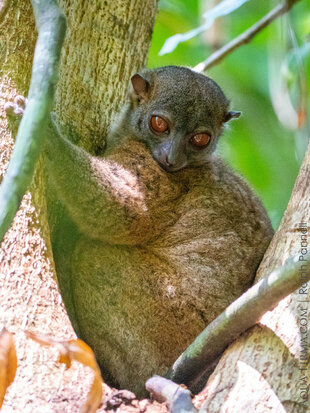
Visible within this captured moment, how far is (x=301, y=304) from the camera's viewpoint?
3355 mm

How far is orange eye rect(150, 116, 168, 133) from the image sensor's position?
5.30 m

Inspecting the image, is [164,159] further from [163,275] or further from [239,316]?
[239,316]

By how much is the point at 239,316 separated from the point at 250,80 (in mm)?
6393

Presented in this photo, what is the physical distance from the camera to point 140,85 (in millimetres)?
5348

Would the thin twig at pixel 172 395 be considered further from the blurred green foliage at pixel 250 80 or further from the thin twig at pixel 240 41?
the blurred green foliage at pixel 250 80

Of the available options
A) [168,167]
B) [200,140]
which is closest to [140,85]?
[200,140]

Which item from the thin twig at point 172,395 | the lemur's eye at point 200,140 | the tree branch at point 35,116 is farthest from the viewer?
the lemur's eye at point 200,140

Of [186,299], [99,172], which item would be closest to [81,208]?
[99,172]

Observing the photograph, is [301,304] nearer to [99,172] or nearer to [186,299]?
[186,299]


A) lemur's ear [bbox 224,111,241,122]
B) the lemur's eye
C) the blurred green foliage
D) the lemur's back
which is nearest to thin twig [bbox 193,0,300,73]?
lemur's ear [bbox 224,111,241,122]

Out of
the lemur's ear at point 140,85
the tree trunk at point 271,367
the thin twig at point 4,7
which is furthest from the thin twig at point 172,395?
the lemur's ear at point 140,85

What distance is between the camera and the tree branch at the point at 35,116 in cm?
225

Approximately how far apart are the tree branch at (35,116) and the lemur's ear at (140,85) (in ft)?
7.96

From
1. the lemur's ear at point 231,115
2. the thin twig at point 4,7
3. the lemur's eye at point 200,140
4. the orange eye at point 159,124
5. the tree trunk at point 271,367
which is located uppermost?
the lemur's ear at point 231,115
